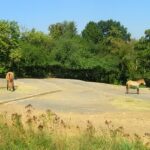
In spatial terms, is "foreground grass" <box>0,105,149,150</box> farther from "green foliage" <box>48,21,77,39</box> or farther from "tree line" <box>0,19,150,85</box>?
"green foliage" <box>48,21,77,39</box>

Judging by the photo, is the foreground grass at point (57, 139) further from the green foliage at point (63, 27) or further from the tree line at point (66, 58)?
the green foliage at point (63, 27)

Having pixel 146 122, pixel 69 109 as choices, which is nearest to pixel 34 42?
pixel 69 109

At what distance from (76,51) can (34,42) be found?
6915 millimetres

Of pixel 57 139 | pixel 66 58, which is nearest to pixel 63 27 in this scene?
pixel 66 58

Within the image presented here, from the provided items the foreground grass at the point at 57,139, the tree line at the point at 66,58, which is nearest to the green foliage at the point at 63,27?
the tree line at the point at 66,58

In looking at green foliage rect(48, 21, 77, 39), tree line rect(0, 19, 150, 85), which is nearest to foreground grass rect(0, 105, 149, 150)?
tree line rect(0, 19, 150, 85)

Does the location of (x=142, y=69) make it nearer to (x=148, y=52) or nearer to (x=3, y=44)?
(x=148, y=52)

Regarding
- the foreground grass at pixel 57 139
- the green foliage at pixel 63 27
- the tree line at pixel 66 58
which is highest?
the green foliage at pixel 63 27

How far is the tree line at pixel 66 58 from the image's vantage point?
66.9 meters

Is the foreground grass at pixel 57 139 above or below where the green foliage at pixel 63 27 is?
below

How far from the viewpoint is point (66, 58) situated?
247 ft

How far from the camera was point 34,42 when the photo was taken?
78938 millimetres

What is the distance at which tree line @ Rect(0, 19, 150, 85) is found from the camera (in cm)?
6694

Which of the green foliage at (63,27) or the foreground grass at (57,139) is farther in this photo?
the green foliage at (63,27)
